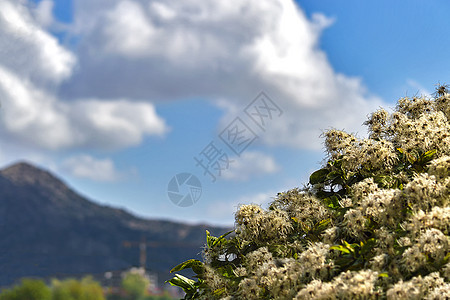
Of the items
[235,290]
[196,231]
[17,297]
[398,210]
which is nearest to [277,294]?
[235,290]

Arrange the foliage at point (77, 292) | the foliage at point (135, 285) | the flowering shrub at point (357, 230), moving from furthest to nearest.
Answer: the foliage at point (135, 285) → the foliage at point (77, 292) → the flowering shrub at point (357, 230)

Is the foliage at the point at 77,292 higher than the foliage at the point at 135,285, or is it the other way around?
the foliage at the point at 135,285

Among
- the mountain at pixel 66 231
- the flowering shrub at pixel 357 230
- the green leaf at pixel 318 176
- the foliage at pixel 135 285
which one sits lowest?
the flowering shrub at pixel 357 230

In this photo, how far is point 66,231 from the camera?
130250 millimetres

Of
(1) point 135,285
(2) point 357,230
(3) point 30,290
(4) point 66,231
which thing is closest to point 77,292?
(3) point 30,290

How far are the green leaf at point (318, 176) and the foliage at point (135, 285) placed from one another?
49916mm

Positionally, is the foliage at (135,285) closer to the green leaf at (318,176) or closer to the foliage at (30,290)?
the foliage at (30,290)

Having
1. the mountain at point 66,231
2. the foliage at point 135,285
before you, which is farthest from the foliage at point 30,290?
the mountain at point 66,231

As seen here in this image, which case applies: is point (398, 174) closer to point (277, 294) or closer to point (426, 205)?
point (426, 205)

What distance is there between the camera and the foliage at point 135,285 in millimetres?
51572

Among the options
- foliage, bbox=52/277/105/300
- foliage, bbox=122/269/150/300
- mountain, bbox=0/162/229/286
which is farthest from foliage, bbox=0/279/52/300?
mountain, bbox=0/162/229/286

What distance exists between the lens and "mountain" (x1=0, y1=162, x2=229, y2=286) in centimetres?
10650

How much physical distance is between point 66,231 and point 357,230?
446 ft

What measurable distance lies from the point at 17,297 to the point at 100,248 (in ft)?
289
